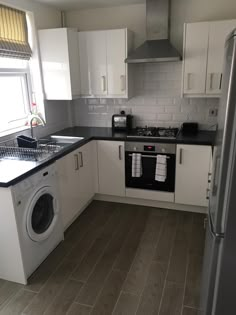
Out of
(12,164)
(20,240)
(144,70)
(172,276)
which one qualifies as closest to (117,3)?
(144,70)

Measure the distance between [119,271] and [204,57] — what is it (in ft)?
7.62

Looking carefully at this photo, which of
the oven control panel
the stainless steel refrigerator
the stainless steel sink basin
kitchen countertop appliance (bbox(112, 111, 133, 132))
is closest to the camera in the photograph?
the stainless steel refrigerator

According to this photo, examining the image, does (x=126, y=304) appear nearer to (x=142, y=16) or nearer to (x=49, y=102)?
(x=49, y=102)

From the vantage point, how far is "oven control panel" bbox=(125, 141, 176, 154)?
9.68 feet

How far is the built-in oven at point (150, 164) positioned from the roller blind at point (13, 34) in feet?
5.11

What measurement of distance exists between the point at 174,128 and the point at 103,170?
105 cm

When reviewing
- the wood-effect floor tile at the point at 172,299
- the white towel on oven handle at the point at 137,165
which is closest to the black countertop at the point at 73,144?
the white towel on oven handle at the point at 137,165

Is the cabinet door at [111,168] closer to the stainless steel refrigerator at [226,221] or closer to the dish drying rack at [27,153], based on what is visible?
the dish drying rack at [27,153]

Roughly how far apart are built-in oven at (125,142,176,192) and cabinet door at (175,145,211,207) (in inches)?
3.0

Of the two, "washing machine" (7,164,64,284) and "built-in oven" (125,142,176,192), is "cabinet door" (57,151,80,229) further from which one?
→ "built-in oven" (125,142,176,192)

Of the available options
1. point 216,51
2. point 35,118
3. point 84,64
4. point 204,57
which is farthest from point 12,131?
point 216,51

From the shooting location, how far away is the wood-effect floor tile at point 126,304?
1847 mm

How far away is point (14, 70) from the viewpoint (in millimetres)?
2924

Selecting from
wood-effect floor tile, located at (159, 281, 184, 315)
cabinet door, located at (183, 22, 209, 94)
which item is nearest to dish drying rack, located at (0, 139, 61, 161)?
wood-effect floor tile, located at (159, 281, 184, 315)
